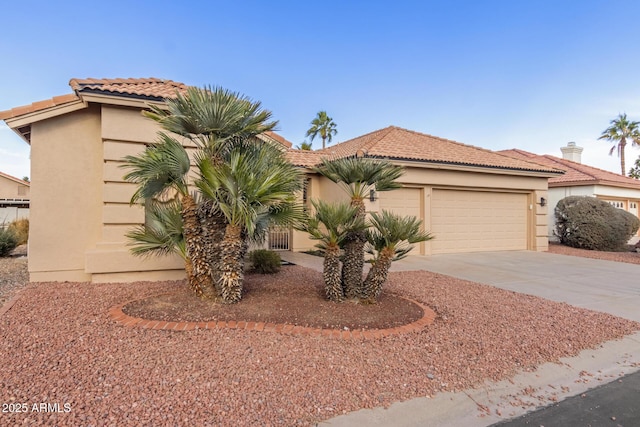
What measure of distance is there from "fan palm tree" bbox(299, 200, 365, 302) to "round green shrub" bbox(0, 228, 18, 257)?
Answer: 1177cm

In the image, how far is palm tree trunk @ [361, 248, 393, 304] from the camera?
5664 millimetres

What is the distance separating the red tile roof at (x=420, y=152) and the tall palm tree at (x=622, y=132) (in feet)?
87.4

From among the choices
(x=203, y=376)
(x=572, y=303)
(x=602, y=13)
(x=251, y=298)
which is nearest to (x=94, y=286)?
(x=251, y=298)

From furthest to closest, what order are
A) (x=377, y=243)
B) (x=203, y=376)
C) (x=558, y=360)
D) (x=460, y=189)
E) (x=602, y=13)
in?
(x=460, y=189)
(x=602, y=13)
(x=377, y=243)
(x=558, y=360)
(x=203, y=376)

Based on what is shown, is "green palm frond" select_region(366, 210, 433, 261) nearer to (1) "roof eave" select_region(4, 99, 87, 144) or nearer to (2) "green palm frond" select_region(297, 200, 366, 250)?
(2) "green palm frond" select_region(297, 200, 366, 250)

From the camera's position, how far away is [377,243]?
5.77 metres

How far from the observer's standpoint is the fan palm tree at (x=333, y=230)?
214 inches

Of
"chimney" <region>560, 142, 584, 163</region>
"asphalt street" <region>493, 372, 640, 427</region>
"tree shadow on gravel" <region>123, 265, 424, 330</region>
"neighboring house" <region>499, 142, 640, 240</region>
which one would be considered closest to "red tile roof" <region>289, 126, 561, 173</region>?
"neighboring house" <region>499, 142, 640, 240</region>

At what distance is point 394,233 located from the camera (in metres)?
5.42

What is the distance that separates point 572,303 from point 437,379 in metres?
4.87

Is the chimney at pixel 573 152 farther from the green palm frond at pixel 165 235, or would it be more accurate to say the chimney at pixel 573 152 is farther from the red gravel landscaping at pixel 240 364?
the green palm frond at pixel 165 235

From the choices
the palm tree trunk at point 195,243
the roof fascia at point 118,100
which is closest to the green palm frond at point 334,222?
the palm tree trunk at point 195,243

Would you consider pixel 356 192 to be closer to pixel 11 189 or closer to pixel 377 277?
pixel 377 277

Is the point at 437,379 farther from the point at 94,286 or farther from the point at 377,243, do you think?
the point at 94,286
